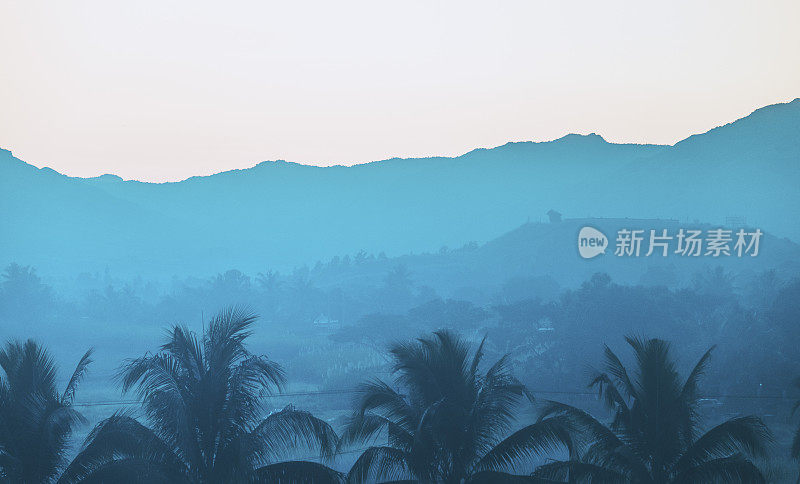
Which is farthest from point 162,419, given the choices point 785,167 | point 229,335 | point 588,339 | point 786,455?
point 785,167

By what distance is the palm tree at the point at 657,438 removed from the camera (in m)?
14.2

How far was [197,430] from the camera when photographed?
1410cm

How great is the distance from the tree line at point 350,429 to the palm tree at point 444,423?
21 mm

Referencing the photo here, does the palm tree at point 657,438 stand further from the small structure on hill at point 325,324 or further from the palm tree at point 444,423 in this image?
the small structure on hill at point 325,324

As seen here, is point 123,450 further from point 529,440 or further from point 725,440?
point 725,440

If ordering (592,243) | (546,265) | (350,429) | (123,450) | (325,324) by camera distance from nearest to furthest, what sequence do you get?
(123,450)
(350,429)
(325,324)
(592,243)
(546,265)

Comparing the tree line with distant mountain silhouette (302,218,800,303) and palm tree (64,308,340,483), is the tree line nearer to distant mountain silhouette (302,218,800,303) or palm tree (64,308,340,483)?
palm tree (64,308,340,483)

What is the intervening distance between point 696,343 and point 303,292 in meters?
58.0

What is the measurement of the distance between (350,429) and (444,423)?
5.13 ft

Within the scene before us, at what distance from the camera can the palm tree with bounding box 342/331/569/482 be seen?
46.0ft

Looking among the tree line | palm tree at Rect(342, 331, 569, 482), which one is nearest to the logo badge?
the tree line

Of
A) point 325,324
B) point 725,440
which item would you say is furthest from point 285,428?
point 325,324

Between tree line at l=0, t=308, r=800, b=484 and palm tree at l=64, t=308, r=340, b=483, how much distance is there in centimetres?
2

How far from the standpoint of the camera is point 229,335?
47.8 feet
